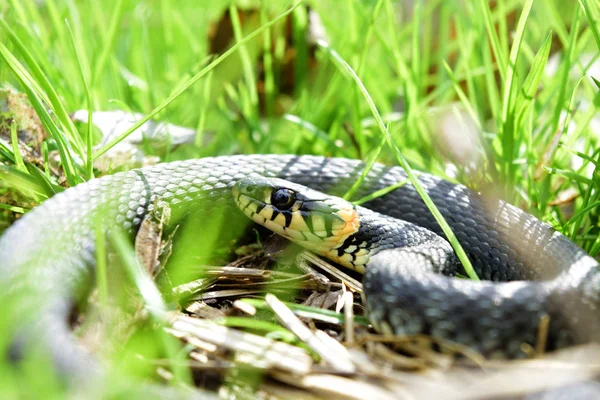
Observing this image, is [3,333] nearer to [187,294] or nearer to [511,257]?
[187,294]

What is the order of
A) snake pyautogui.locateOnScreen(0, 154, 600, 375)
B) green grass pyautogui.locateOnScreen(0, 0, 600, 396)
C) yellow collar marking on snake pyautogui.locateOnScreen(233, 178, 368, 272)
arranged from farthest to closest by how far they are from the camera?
yellow collar marking on snake pyautogui.locateOnScreen(233, 178, 368, 272) < green grass pyautogui.locateOnScreen(0, 0, 600, 396) < snake pyautogui.locateOnScreen(0, 154, 600, 375)

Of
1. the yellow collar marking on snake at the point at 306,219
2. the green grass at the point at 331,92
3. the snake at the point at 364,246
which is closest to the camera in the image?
the snake at the point at 364,246

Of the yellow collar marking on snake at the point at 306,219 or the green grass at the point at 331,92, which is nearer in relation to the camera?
the green grass at the point at 331,92

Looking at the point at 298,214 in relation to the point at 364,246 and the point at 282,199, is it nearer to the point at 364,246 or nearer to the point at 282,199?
the point at 282,199

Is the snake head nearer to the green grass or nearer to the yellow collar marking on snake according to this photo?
the yellow collar marking on snake

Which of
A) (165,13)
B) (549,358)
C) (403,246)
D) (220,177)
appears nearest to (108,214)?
(220,177)

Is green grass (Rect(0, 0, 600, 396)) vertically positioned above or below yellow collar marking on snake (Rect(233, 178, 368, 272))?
above

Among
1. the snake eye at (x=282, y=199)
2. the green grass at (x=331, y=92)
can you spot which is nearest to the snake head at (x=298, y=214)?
Answer: the snake eye at (x=282, y=199)

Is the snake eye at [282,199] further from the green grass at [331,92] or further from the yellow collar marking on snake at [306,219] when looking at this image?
the green grass at [331,92]

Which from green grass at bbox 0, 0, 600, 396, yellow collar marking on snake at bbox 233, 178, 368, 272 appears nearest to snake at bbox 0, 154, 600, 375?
yellow collar marking on snake at bbox 233, 178, 368, 272
